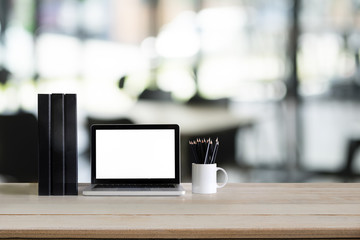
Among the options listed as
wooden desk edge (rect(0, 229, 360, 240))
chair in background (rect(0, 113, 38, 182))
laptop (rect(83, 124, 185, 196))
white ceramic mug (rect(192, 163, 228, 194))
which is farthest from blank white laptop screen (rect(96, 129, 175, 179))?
wooden desk edge (rect(0, 229, 360, 240))

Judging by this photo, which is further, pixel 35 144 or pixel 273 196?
pixel 35 144

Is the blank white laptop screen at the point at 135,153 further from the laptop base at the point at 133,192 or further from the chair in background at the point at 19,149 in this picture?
the chair in background at the point at 19,149

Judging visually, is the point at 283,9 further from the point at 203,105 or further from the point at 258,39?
the point at 203,105

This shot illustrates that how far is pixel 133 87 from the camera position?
174 cm

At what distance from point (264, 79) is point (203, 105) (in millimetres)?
271

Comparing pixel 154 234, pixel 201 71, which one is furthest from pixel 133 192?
pixel 201 71

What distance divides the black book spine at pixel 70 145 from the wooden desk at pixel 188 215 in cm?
7

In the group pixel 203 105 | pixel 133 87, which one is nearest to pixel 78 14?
pixel 133 87

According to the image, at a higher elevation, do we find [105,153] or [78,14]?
[78,14]

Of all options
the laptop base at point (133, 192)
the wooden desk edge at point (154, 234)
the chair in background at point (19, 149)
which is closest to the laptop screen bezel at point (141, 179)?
the laptop base at point (133, 192)

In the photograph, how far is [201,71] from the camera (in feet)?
5.72

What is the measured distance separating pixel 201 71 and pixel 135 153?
0.44 meters

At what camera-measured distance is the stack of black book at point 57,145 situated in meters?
1.45

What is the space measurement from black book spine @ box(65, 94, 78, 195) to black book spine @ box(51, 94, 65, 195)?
14 millimetres
